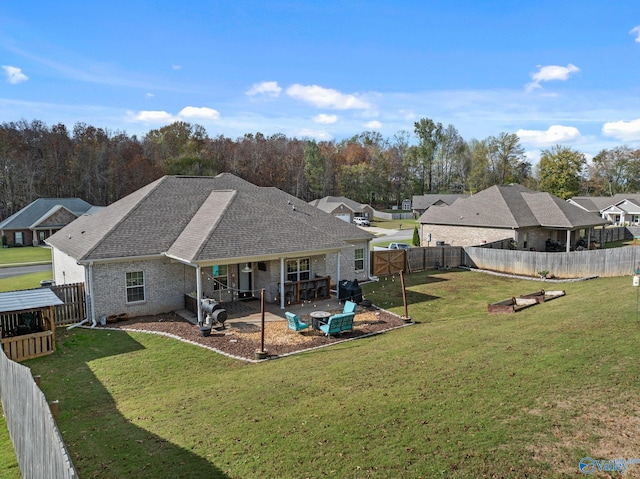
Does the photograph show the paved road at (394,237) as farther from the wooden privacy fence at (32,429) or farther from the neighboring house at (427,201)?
the wooden privacy fence at (32,429)

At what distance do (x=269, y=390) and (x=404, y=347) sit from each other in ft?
15.8

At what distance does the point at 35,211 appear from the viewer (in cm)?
5122

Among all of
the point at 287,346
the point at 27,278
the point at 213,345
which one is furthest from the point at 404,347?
the point at 27,278

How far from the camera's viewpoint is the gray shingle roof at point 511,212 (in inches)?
1342

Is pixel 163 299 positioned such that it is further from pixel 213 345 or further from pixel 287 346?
pixel 287 346

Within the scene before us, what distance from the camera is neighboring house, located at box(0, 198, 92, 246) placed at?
162 ft

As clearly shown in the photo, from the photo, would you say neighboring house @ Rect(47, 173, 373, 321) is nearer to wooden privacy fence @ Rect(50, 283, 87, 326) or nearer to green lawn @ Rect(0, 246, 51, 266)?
wooden privacy fence @ Rect(50, 283, 87, 326)

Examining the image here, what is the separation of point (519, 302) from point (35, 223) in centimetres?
5146

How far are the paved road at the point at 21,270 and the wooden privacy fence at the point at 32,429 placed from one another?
27049 mm

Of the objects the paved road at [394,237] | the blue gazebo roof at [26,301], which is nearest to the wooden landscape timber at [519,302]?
the blue gazebo roof at [26,301]

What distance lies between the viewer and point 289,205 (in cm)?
2638

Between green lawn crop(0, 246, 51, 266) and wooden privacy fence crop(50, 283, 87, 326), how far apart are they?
23334 mm

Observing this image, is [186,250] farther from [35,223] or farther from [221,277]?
[35,223]

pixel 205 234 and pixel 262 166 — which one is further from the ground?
pixel 262 166
